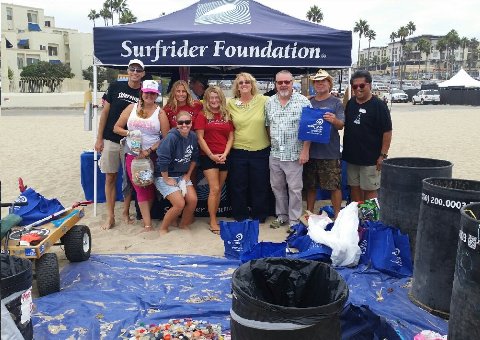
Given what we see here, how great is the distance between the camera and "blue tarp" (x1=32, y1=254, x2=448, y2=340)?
3342mm

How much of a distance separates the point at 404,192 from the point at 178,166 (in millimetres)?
2413

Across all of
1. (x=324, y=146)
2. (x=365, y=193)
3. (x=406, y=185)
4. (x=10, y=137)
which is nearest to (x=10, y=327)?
(x=406, y=185)

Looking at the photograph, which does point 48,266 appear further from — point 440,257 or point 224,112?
point 440,257

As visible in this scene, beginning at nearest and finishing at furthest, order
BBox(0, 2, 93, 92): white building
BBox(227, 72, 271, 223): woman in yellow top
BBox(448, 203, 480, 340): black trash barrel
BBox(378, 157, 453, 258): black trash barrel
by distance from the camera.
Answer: BBox(448, 203, 480, 340): black trash barrel < BBox(378, 157, 453, 258): black trash barrel < BBox(227, 72, 271, 223): woman in yellow top < BBox(0, 2, 93, 92): white building

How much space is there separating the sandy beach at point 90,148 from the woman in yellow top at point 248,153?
1.16ft

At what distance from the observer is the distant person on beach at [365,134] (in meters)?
5.11

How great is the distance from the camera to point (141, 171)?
204 inches

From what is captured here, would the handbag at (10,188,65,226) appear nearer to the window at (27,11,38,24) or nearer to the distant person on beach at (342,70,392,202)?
the distant person on beach at (342,70,392,202)

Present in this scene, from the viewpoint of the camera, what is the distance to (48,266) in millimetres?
3770

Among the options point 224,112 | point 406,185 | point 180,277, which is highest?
point 224,112

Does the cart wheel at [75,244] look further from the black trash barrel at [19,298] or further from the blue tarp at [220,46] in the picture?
the blue tarp at [220,46]

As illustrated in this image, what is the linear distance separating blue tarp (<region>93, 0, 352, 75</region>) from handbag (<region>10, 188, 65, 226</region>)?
2047 millimetres

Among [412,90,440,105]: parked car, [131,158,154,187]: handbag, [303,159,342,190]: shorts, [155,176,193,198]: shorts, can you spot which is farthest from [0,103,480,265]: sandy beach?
[412,90,440,105]: parked car

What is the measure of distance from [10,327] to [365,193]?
449 cm
